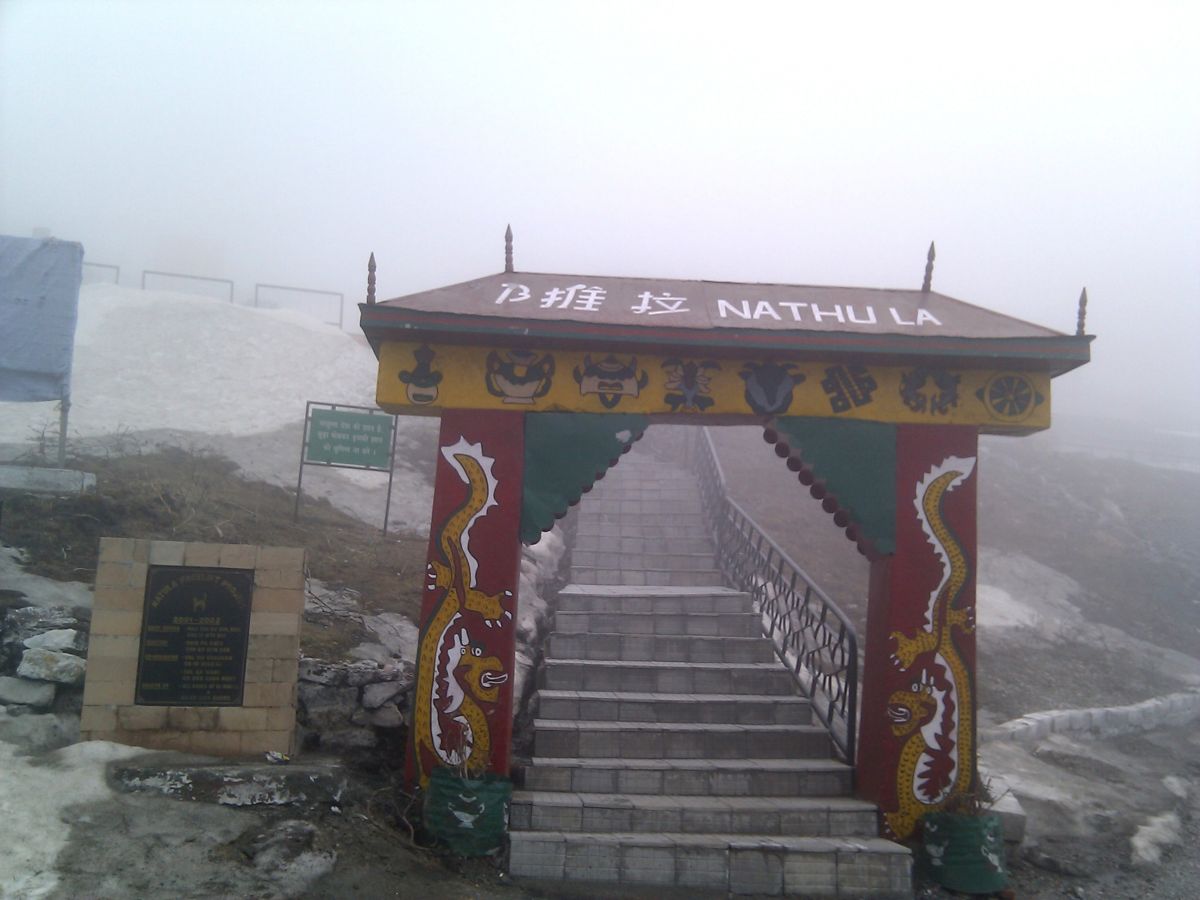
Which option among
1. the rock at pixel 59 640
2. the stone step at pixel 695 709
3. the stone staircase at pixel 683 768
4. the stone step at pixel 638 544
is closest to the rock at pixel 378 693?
the stone staircase at pixel 683 768

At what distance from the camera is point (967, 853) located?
649 cm

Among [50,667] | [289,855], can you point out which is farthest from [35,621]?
[289,855]

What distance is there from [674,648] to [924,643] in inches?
108

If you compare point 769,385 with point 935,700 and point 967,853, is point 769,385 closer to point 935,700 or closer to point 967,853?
point 935,700

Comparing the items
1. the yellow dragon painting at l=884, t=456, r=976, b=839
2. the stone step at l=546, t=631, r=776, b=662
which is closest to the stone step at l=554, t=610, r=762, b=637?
the stone step at l=546, t=631, r=776, b=662

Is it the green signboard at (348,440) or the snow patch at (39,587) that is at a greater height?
the green signboard at (348,440)

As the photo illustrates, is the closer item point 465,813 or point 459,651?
point 465,813

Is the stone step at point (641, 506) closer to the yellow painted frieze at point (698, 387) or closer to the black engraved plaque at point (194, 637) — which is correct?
the yellow painted frieze at point (698, 387)

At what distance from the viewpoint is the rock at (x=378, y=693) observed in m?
7.25

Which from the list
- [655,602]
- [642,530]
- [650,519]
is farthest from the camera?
[650,519]

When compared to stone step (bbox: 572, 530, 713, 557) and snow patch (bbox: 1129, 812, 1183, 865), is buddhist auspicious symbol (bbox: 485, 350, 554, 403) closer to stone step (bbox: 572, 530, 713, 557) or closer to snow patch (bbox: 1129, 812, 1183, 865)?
stone step (bbox: 572, 530, 713, 557)

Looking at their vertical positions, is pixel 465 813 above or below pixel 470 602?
below

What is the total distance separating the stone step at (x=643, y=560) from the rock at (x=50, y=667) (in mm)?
6225

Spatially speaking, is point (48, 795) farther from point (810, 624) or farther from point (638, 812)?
point (810, 624)
